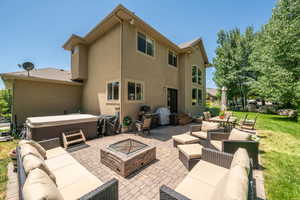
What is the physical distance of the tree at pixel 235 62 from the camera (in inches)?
717

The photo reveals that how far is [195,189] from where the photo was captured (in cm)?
186

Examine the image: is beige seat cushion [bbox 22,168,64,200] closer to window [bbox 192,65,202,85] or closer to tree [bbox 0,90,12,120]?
window [bbox 192,65,202,85]

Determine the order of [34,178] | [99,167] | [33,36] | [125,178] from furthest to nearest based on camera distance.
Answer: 1. [33,36]
2. [99,167]
3. [125,178]
4. [34,178]

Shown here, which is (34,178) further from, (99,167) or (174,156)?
(174,156)

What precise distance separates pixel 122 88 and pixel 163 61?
470cm

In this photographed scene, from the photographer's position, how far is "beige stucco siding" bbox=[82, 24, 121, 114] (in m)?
7.27

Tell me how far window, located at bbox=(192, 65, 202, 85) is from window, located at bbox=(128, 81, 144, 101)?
7329 mm

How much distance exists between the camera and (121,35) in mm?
6859

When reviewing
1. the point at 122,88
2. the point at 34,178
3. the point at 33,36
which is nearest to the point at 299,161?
the point at 34,178

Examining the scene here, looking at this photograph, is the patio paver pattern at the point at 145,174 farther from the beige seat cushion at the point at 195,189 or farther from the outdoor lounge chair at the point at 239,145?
the outdoor lounge chair at the point at 239,145

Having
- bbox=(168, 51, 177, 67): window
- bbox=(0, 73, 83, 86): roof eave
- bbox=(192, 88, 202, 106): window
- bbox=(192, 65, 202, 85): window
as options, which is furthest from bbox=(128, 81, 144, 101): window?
bbox=(192, 65, 202, 85): window

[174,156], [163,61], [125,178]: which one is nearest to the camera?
[125,178]

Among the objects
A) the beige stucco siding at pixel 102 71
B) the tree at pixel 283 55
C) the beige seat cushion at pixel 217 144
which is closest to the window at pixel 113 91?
the beige stucco siding at pixel 102 71

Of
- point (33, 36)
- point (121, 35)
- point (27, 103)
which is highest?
point (33, 36)
